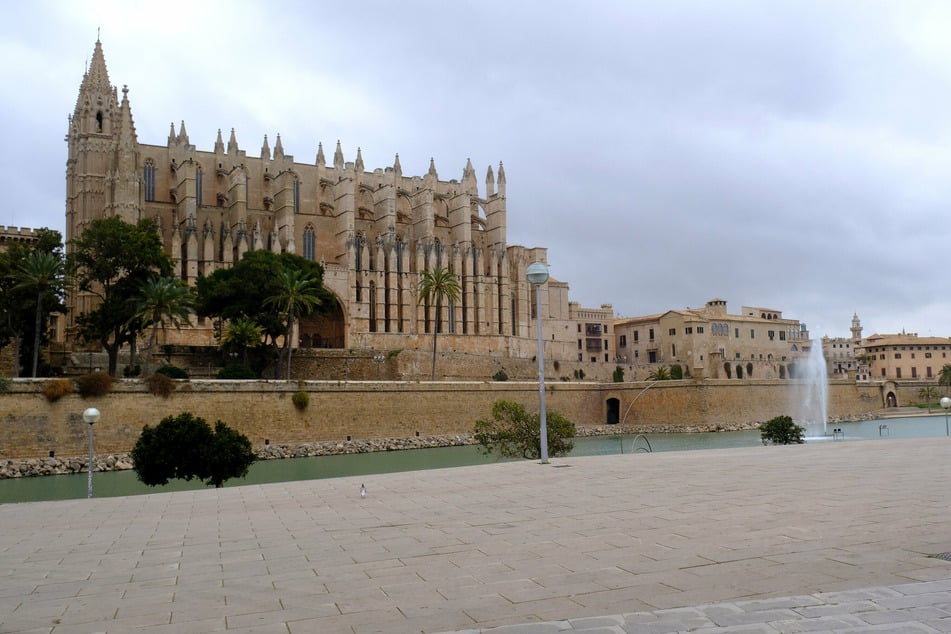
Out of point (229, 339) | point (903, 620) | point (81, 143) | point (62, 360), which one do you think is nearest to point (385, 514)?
point (903, 620)

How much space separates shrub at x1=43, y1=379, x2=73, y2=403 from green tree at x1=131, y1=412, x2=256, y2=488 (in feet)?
35.3

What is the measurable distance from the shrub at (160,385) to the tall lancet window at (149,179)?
25.5 m

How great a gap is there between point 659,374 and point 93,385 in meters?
39.7

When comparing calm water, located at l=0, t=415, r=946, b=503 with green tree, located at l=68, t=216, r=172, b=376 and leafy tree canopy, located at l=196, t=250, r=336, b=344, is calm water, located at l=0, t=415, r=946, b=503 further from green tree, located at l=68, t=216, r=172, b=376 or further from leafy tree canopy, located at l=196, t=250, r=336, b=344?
leafy tree canopy, located at l=196, t=250, r=336, b=344

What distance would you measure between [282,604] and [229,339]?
38067 mm

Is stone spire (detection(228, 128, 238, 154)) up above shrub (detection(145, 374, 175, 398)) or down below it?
above

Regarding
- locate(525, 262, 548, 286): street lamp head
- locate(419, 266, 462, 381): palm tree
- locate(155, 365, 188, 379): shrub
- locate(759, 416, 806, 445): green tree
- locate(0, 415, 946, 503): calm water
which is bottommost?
locate(0, 415, 946, 503): calm water

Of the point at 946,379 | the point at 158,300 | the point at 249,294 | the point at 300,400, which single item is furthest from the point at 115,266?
the point at 946,379

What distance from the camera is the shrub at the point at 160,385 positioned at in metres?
32.8

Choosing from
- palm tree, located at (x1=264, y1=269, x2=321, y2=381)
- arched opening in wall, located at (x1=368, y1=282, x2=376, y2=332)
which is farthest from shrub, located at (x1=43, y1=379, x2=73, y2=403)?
arched opening in wall, located at (x1=368, y1=282, x2=376, y2=332)

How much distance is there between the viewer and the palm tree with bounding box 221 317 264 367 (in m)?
41.0

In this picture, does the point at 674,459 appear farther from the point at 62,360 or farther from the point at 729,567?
the point at 62,360

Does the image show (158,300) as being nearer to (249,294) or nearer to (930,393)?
(249,294)

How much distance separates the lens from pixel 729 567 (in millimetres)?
5898
